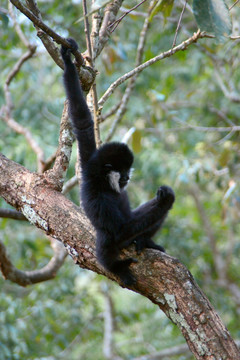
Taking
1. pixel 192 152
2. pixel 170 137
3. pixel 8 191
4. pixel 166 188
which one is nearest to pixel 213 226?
pixel 170 137

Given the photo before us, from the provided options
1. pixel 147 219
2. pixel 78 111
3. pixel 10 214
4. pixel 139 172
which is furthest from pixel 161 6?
pixel 139 172

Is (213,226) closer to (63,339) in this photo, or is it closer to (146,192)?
(146,192)

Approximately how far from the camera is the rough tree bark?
2.43 metres

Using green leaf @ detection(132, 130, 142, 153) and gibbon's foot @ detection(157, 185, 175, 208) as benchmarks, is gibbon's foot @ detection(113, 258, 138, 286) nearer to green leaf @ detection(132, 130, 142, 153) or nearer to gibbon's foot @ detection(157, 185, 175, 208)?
gibbon's foot @ detection(157, 185, 175, 208)

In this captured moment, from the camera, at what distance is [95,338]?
8742 millimetres

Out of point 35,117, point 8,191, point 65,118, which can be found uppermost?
point 35,117

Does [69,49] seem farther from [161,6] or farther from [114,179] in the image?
[114,179]

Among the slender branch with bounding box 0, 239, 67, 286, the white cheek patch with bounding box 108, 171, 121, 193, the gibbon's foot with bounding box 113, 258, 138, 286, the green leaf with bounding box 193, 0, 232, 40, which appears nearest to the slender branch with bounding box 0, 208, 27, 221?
the slender branch with bounding box 0, 239, 67, 286

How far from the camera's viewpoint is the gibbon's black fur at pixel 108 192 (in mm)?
3209

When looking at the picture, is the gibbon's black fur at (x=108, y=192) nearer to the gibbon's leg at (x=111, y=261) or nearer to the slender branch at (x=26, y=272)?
the gibbon's leg at (x=111, y=261)

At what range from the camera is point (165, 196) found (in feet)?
11.9

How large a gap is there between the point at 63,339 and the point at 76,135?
475 centimetres

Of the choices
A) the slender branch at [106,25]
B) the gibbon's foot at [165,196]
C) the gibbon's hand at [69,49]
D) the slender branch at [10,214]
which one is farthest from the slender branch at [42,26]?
the slender branch at [10,214]

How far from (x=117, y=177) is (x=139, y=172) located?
539 centimetres
